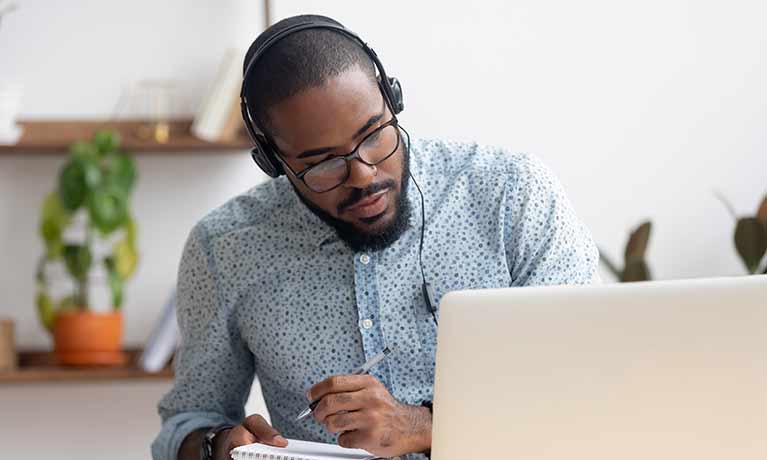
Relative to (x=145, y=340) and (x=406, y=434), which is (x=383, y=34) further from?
(x=406, y=434)

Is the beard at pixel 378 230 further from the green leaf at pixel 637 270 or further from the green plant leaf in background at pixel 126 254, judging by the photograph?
the green plant leaf in background at pixel 126 254

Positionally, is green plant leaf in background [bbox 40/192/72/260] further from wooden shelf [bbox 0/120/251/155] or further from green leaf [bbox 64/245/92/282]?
wooden shelf [bbox 0/120/251/155]

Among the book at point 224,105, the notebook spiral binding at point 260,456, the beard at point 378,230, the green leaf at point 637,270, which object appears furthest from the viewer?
the book at point 224,105

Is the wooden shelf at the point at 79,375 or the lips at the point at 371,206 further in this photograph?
the wooden shelf at the point at 79,375

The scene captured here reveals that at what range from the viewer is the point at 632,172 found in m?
2.89

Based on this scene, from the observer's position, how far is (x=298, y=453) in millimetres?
1300

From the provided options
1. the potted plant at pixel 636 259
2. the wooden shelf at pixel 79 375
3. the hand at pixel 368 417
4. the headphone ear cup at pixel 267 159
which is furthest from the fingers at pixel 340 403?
the wooden shelf at pixel 79 375

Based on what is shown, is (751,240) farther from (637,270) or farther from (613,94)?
(613,94)

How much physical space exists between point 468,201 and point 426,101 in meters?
1.19

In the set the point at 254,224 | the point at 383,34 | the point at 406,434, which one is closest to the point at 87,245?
the point at 383,34

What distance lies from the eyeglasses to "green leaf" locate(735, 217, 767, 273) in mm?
1318

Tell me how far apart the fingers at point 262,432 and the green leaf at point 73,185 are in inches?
59.0

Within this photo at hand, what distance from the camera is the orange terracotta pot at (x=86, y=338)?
2.81m

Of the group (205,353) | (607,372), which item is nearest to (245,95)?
(205,353)
